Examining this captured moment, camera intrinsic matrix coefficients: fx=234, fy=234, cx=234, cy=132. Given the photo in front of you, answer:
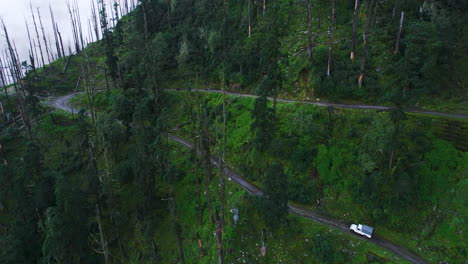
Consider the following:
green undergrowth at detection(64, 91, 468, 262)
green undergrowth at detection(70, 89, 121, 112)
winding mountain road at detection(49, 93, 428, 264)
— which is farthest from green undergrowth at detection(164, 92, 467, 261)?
green undergrowth at detection(70, 89, 121, 112)

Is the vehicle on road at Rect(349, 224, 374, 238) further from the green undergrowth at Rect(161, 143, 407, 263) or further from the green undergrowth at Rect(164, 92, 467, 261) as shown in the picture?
the green undergrowth at Rect(164, 92, 467, 261)

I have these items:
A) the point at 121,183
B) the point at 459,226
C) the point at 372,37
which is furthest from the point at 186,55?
the point at 459,226

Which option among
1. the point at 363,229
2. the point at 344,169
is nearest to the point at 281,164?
the point at 344,169

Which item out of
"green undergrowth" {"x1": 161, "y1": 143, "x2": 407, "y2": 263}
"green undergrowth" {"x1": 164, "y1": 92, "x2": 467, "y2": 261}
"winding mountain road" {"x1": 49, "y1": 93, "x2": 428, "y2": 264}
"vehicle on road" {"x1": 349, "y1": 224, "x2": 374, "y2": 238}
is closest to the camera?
"winding mountain road" {"x1": 49, "y1": 93, "x2": 428, "y2": 264}

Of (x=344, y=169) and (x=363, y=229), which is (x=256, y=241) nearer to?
(x=363, y=229)

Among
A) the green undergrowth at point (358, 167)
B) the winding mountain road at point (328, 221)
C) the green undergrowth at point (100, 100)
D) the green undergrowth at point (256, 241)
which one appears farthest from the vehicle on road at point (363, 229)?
the green undergrowth at point (100, 100)

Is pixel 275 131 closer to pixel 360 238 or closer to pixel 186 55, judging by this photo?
pixel 360 238

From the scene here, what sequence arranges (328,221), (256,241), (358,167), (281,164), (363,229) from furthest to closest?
(281,164)
(358,167)
(328,221)
(256,241)
(363,229)
